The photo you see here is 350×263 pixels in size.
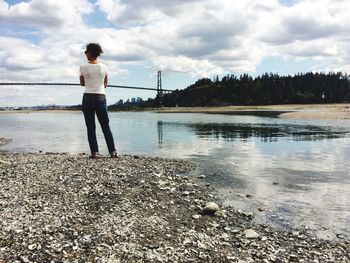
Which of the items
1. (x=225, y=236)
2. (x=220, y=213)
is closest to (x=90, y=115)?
(x=220, y=213)

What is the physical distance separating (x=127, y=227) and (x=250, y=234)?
2.95 metres

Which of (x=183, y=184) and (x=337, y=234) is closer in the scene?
(x=337, y=234)

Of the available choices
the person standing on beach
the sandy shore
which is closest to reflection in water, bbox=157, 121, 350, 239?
the sandy shore

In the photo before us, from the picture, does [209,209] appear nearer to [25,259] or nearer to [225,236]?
[225,236]

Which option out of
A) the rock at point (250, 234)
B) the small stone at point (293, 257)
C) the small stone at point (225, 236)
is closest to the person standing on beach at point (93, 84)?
the small stone at point (225, 236)

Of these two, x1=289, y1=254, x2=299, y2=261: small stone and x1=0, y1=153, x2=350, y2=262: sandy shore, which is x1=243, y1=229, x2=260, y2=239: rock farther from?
x1=289, y1=254, x2=299, y2=261: small stone

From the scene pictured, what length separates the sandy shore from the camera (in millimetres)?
7516

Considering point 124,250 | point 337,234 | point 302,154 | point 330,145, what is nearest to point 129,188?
point 124,250

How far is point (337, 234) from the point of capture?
9508 mm

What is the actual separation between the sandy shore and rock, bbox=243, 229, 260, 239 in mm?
25

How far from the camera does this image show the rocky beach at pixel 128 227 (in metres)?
7.52

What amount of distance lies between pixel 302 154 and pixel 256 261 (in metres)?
17.9

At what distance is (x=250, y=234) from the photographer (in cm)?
907

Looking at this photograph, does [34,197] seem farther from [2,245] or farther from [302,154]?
[302,154]
